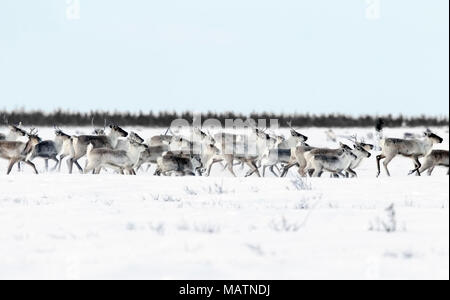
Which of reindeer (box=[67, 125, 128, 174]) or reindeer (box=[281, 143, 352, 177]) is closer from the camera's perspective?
reindeer (box=[281, 143, 352, 177])

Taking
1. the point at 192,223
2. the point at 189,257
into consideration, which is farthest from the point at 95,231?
the point at 189,257

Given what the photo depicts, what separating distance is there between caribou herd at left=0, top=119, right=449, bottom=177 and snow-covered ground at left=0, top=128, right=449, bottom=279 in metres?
7.30

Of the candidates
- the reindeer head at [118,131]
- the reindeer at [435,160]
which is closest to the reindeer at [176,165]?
the reindeer head at [118,131]

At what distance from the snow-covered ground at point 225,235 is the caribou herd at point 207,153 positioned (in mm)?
7300

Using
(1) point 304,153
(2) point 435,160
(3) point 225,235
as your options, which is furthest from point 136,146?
(3) point 225,235

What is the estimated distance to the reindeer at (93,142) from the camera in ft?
70.5

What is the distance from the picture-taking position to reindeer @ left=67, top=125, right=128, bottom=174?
70.5 ft

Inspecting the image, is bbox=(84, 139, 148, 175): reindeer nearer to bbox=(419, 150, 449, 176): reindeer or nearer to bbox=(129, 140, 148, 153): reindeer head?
bbox=(129, 140, 148, 153): reindeer head

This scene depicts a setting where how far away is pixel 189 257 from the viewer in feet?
17.3

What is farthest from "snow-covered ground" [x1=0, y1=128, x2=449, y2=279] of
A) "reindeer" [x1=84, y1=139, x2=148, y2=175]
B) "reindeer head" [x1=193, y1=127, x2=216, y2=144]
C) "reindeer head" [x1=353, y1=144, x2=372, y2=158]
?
"reindeer head" [x1=193, y1=127, x2=216, y2=144]

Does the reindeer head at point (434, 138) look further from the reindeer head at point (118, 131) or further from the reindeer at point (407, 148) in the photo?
the reindeer head at point (118, 131)
